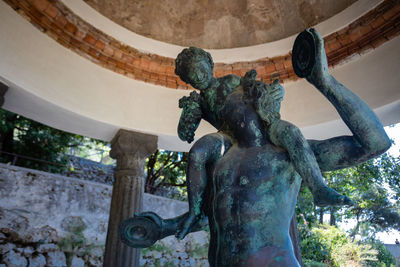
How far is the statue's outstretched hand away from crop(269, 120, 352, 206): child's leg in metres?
0.21

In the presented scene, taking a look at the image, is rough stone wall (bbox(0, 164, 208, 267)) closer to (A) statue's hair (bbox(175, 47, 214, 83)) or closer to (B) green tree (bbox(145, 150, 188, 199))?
(B) green tree (bbox(145, 150, 188, 199))

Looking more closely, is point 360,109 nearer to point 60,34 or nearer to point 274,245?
point 274,245

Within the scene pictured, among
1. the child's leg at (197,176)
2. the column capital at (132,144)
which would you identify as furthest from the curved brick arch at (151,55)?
the child's leg at (197,176)

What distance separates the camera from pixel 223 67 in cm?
507

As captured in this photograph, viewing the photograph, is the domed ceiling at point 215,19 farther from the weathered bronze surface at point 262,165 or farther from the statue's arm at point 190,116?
the weathered bronze surface at point 262,165

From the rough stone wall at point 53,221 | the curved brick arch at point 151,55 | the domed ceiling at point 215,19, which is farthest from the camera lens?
the rough stone wall at point 53,221

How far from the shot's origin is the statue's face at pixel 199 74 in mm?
1505

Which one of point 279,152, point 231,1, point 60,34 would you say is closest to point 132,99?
point 60,34

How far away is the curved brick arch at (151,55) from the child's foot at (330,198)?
3861 millimetres

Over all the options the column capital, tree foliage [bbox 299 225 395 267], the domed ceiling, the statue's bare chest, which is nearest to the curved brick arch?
the domed ceiling

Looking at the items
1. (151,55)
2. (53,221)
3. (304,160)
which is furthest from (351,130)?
(53,221)

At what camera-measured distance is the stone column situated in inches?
138

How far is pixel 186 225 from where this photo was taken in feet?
4.15

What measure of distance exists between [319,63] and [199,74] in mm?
544
